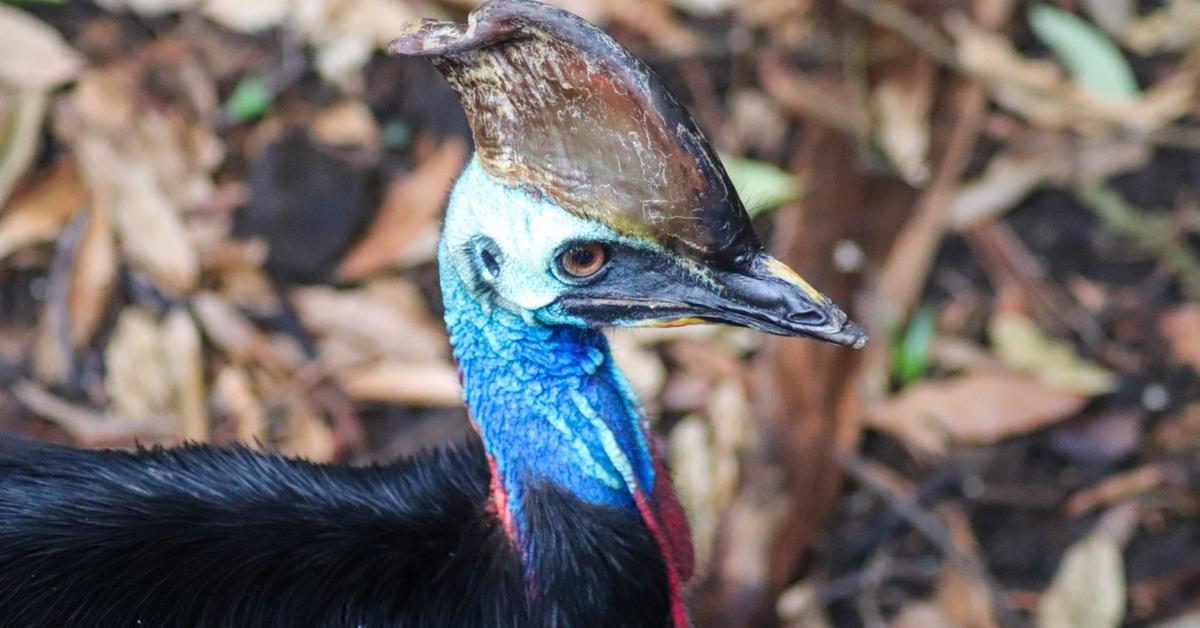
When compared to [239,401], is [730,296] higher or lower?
higher

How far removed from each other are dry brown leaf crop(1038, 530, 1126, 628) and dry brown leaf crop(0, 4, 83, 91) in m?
2.63

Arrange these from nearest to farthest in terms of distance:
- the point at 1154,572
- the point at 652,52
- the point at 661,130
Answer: the point at 661,130, the point at 1154,572, the point at 652,52

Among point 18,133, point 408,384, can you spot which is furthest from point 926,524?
point 18,133

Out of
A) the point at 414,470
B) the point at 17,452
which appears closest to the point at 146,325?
the point at 17,452

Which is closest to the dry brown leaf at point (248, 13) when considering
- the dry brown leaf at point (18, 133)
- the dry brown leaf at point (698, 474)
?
the dry brown leaf at point (18, 133)

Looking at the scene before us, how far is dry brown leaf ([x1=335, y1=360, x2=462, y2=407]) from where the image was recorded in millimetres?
3248

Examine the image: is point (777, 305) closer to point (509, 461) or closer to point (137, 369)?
point (509, 461)

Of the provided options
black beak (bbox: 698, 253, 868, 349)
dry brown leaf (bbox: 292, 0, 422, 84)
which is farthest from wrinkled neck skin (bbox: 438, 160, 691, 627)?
dry brown leaf (bbox: 292, 0, 422, 84)

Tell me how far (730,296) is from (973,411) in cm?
162

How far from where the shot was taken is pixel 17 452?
212cm

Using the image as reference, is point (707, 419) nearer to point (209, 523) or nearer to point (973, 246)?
point (973, 246)

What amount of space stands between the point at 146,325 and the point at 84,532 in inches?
58.7

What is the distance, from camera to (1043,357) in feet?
10.8

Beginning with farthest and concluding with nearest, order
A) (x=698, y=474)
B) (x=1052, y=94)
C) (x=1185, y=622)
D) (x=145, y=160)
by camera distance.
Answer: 1. (x=1052, y=94)
2. (x=145, y=160)
3. (x=698, y=474)
4. (x=1185, y=622)
